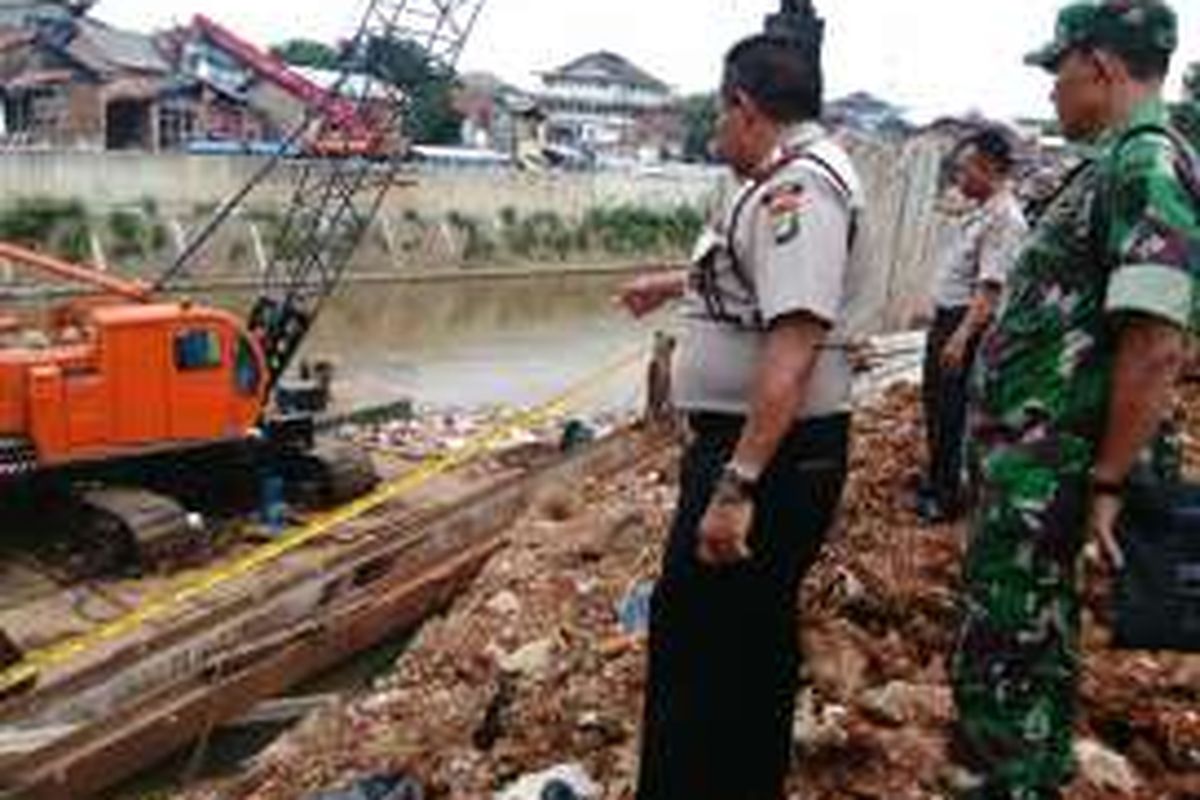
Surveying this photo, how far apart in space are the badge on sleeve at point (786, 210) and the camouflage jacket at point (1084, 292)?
1.46 feet

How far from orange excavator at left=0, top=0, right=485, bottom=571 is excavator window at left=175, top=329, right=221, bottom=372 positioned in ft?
0.03

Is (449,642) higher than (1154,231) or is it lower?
lower

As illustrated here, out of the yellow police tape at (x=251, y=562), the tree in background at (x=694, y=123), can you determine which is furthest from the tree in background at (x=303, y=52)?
the yellow police tape at (x=251, y=562)

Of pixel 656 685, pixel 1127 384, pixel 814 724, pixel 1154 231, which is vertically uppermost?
pixel 1154 231

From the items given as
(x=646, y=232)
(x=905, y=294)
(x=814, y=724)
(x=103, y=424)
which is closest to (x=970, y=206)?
(x=814, y=724)

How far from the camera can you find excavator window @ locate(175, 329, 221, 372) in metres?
12.1

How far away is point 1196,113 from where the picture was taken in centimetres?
1073

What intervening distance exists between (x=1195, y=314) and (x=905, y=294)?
10457mm

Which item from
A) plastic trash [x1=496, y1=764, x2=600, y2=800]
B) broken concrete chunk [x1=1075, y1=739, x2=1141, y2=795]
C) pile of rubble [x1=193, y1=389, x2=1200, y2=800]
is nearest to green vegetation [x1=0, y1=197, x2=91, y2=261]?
pile of rubble [x1=193, y1=389, x2=1200, y2=800]

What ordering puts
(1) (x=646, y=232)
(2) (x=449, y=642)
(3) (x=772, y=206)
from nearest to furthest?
(3) (x=772, y=206), (2) (x=449, y=642), (1) (x=646, y=232)

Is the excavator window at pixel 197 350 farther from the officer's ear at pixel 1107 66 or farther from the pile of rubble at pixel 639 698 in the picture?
the officer's ear at pixel 1107 66

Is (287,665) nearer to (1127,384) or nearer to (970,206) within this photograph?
(970,206)

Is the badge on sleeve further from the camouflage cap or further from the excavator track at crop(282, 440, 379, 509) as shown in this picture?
the excavator track at crop(282, 440, 379, 509)

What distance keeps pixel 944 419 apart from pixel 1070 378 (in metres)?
3.80
